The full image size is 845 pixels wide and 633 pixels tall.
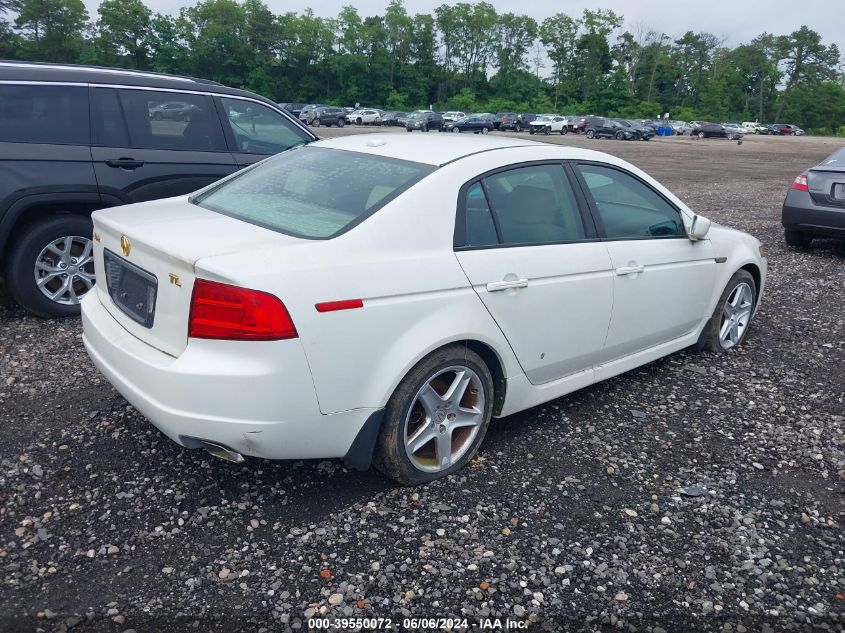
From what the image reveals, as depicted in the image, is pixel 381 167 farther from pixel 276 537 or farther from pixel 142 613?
pixel 142 613

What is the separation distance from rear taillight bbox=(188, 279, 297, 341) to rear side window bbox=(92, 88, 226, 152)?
3.53 metres

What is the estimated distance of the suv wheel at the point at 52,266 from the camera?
5.30 m

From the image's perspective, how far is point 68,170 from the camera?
534 cm

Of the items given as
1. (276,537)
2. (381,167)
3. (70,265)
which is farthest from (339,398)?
(70,265)

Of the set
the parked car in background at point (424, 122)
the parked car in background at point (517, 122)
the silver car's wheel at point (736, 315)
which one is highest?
the parked car in background at point (517, 122)

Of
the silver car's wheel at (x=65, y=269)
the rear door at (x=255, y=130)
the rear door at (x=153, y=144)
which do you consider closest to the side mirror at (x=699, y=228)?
the rear door at (x=255, y=130)

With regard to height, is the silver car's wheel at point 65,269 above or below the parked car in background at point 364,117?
below

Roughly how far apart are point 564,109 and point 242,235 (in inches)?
3985

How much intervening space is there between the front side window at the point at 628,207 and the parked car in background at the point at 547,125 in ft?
182

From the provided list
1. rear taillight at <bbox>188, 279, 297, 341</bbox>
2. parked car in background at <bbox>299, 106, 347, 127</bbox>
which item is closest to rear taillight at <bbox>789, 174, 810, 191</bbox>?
rear taillight at <bbox>188, 279, 297, 341</bbox>

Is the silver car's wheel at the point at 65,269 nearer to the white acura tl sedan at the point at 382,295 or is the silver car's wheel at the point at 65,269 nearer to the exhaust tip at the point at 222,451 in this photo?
the white acura tl sedan at the point at 382,295

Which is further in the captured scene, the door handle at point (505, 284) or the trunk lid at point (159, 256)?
the door handle at point (505, 284)

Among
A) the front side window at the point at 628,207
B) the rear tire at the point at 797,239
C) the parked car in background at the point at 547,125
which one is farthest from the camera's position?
the parked car in background at the point at 547,125

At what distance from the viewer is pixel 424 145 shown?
3.80 m
